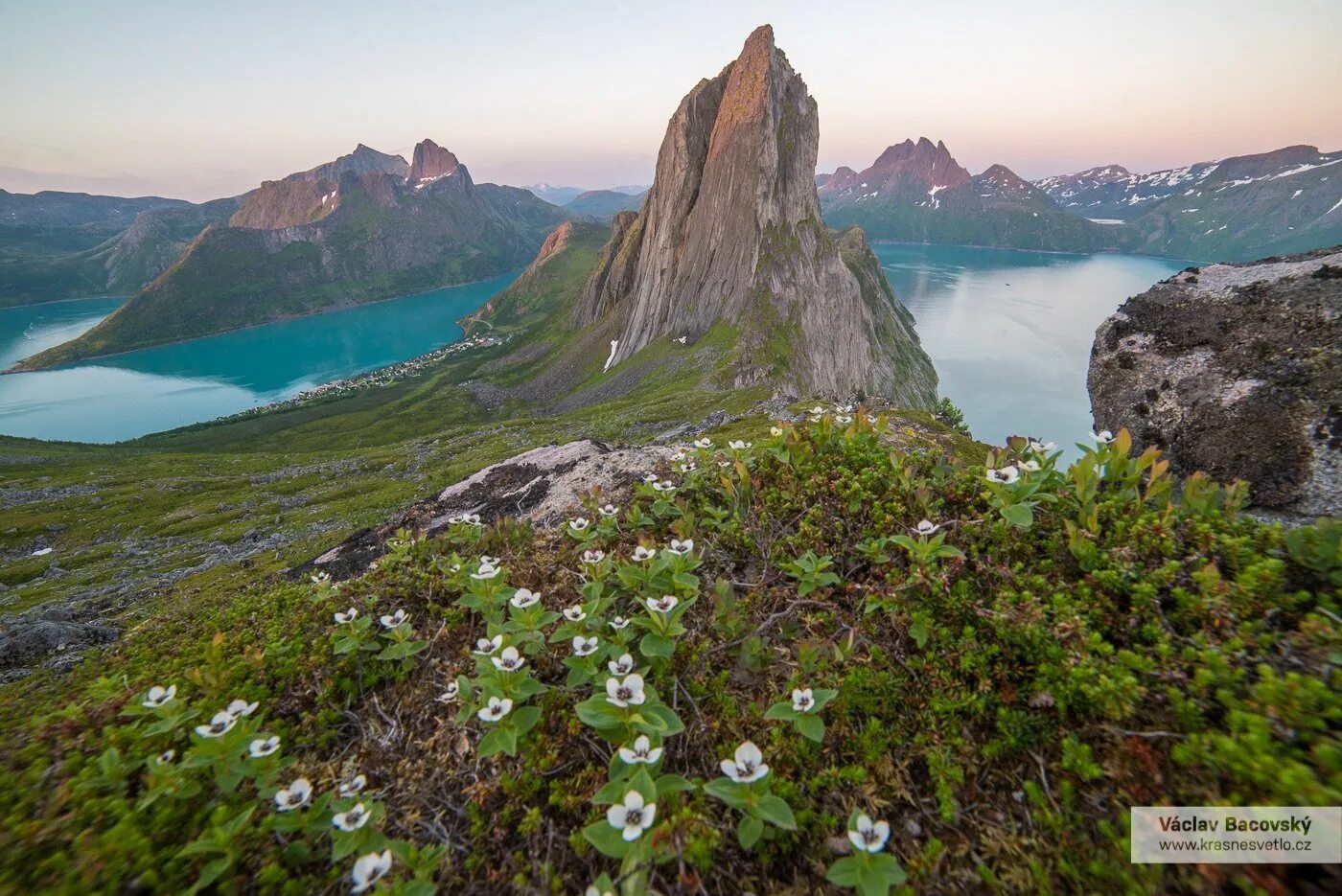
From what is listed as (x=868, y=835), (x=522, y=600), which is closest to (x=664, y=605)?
(x=522, y=600)

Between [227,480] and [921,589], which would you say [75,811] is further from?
[227,480]

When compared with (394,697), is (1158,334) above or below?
above

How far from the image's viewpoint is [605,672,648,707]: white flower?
4309 mm

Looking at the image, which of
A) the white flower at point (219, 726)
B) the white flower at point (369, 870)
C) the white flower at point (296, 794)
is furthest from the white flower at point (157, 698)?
the white flower at point (369, 870)

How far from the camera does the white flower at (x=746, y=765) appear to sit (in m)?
3.79

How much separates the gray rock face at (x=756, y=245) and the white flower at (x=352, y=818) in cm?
8326

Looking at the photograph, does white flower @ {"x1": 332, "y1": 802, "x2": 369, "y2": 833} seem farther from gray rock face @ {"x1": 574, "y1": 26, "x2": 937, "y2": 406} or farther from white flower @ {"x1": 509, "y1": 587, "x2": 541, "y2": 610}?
gray rock face @ {"x1": 574, "y1": 26, "x2": 937, "y2": 406}

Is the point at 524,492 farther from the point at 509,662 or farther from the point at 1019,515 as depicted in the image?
the point at 1019,515

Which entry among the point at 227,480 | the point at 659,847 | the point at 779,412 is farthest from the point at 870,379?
the point at 659,847

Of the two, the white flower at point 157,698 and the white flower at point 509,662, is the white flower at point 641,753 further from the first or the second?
the white flower at point 157,698

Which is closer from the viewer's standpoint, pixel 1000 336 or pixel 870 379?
pixel 870 379

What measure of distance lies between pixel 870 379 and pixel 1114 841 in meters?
116

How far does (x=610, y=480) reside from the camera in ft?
47.1

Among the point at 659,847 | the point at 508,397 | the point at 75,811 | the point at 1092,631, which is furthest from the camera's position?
the point at 508,397
